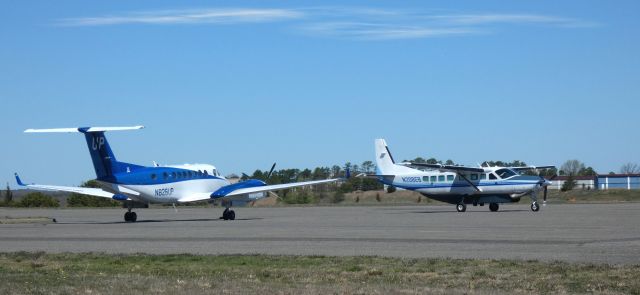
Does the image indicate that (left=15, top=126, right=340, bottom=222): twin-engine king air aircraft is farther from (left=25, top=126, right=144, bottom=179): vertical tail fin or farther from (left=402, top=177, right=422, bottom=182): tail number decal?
(left=402, top=177, right=422, bottom=182): tail number decal

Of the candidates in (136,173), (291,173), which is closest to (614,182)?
(291,173)

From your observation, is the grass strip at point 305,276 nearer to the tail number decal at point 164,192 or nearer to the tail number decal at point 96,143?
the tail number decal at point 96,143

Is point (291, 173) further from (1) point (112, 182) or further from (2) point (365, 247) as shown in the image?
(2) point (365, 247)

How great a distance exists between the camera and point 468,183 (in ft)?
195

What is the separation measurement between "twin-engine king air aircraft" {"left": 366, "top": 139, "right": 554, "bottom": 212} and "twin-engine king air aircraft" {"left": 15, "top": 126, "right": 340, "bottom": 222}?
42.8 ft

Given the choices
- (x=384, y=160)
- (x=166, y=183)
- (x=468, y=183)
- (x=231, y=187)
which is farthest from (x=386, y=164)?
(x=166, y=183)

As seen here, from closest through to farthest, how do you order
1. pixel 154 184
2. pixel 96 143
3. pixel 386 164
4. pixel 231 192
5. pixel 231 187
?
pixel 96 143 < pixel 154 184 < pixel 231 192 < pixel 231 187 < pixel 386 164

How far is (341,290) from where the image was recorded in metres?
15.6

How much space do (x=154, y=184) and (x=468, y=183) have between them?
67.9 feet

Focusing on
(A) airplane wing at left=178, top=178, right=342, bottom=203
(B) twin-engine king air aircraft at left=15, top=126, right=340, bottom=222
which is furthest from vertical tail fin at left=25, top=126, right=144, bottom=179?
(A) airplane wing at left=178, top=178, right=342, bottom=203

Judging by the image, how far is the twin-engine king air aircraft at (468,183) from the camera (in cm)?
5741

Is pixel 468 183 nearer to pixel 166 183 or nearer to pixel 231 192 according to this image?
pixel 231 192

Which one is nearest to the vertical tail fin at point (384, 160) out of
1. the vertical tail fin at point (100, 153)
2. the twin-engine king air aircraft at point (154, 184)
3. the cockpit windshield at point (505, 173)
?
the cockpit windshield at point (505, 173)

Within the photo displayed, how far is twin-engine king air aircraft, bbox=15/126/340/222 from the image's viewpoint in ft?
145
